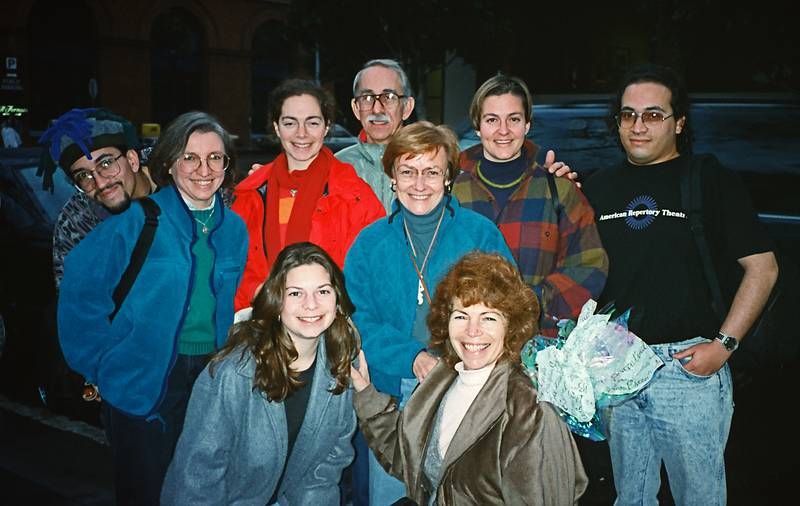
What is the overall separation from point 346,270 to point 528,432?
1023 mm

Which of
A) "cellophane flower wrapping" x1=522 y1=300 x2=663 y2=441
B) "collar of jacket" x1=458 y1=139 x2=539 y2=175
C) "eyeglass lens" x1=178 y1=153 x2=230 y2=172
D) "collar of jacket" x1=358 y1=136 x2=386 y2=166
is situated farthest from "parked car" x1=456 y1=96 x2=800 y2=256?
"eyeglass lens" x1=178 y1=153 x2=230 y2=172

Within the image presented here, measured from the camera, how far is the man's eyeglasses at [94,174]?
9.61 ft

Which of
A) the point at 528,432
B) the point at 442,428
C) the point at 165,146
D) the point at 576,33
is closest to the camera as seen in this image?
the point at 528,432

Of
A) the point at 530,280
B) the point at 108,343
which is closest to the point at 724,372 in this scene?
the point at 530,280

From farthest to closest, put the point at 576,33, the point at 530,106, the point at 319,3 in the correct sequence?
the point at 319,3, the point at 576,33, the point at 530,106

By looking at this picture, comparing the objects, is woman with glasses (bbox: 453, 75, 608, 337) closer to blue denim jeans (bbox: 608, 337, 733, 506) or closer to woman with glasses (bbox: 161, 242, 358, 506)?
blue denim jeans (bbox: 608, 337, 733, 506)

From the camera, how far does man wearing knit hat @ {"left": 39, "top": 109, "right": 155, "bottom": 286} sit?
9.58 feet

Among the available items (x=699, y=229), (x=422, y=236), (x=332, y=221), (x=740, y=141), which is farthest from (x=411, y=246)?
(x=740, y=141)

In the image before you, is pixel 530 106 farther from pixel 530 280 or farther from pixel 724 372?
pixel 724 372

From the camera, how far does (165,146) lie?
2889 mm

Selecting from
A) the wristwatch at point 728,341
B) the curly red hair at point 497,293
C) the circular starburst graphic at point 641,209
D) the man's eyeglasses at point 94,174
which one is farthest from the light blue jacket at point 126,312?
the wristwatch at point 728,341

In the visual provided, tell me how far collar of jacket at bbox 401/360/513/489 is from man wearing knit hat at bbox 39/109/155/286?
4.82 ft

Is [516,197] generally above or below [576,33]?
below

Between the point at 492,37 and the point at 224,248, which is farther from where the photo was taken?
the point at 492,37
